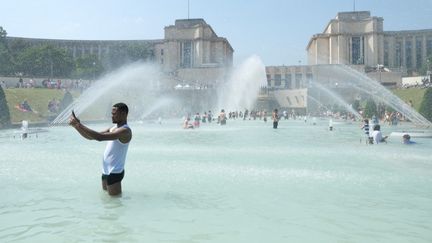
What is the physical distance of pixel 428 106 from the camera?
123ft

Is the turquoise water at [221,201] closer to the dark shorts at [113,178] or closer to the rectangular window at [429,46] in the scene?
the dark shorts at [113,178]

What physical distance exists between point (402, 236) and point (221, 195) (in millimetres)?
3349

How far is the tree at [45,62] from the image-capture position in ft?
315

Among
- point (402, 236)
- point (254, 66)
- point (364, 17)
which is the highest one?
point (364, 17)

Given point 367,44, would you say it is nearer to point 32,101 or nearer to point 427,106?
point 427,106

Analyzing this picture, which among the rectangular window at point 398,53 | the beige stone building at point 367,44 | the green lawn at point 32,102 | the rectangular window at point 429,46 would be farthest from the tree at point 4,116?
the rectangular window at point 429,46

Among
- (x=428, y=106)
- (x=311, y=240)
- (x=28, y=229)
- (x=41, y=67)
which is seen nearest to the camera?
(x=311, y=240)

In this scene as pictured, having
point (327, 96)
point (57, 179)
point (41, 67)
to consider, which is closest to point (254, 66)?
point (327, 96)

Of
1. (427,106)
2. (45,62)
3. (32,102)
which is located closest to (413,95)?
(427,106)

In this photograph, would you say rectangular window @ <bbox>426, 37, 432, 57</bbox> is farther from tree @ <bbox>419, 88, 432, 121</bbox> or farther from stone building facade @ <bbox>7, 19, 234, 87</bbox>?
tree @ <bbox>419, 88, 432, 121</bbox>

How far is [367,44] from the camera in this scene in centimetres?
11706

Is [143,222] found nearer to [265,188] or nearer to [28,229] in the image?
[28,229]

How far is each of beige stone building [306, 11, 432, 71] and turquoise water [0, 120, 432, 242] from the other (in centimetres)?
10970

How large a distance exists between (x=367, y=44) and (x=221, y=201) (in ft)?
387
